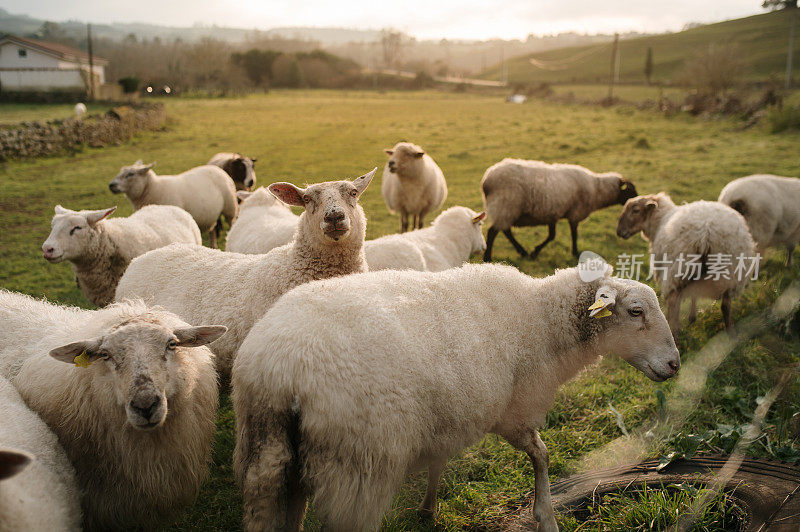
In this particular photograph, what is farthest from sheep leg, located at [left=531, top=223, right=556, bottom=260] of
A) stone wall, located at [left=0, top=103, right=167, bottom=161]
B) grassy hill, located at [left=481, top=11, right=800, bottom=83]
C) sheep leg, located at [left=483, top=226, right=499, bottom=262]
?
grassy hill, located at [left=481, top=11, right=800, bottom=83]

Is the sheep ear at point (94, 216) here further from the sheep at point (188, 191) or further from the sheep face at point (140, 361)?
the sheep face at point (140, 361)

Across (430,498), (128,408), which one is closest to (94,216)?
(128,408)

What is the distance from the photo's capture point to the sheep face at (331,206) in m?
4.27

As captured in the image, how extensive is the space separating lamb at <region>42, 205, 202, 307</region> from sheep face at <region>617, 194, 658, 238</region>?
655 centimetres

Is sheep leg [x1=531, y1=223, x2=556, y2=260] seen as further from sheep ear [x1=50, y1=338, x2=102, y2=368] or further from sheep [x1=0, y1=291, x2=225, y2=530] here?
sheep ear [x1=50, y1=338, x2=102, y2=368]

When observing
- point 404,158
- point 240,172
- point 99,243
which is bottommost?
point 99,243

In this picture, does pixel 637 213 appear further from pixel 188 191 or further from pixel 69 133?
pixel 69 133

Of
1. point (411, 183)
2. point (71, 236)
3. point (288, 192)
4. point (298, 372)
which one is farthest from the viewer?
point (411, 183)

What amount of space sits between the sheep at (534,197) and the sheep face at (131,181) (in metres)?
6.07

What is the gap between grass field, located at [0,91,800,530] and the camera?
414cm

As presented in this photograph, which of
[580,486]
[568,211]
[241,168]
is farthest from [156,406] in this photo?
[241,168]

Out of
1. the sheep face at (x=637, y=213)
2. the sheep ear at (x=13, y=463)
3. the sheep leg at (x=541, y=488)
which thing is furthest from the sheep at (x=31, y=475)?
the sheep face at (x=637, y=213)

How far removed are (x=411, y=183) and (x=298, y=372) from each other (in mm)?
8033

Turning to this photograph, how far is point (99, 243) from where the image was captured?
5945 millimetres
